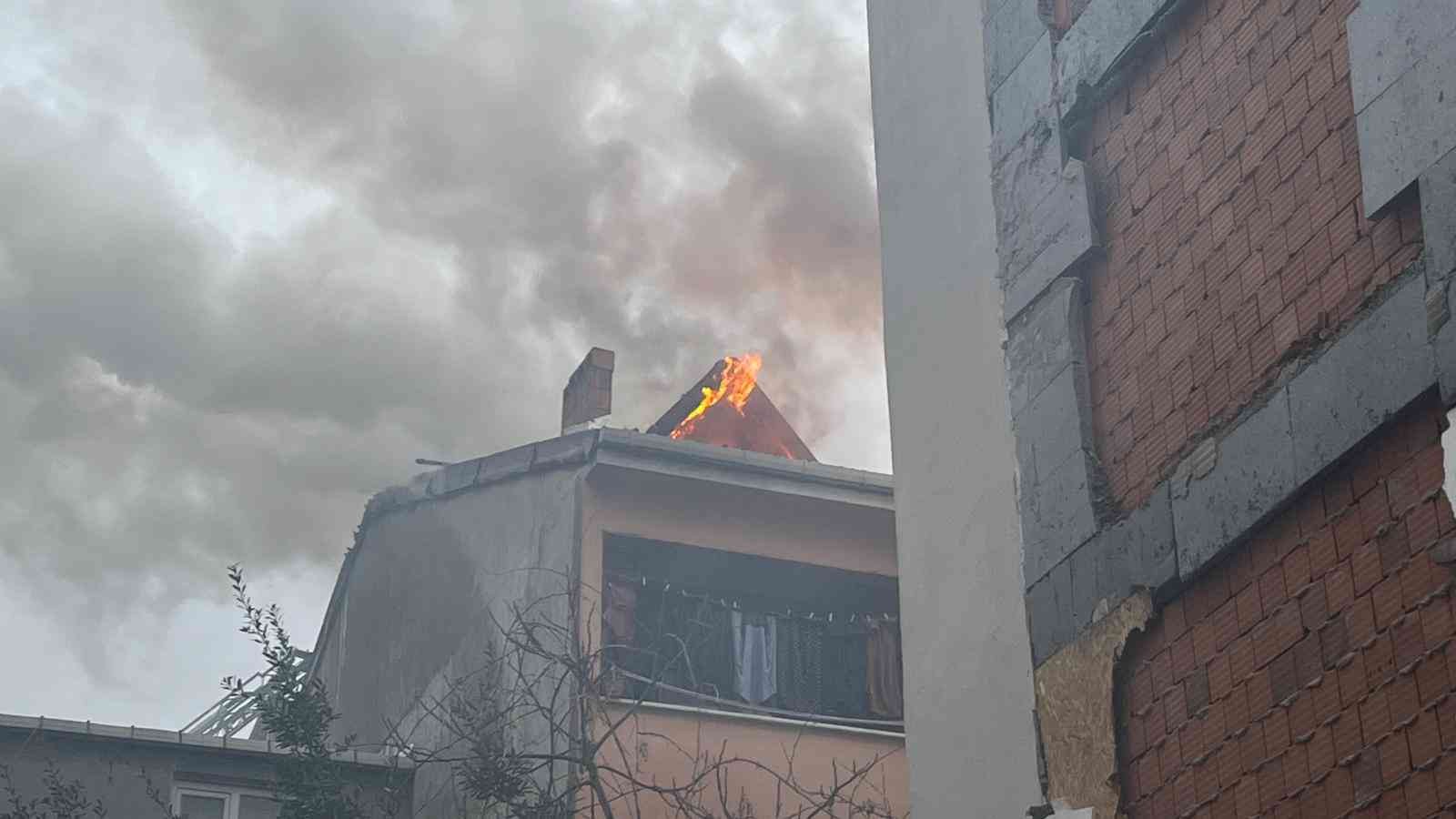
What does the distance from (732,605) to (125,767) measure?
4360mm

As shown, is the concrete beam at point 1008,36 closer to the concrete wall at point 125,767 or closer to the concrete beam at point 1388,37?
the concrete beam at point 1388,37

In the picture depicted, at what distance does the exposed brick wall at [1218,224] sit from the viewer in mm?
5082

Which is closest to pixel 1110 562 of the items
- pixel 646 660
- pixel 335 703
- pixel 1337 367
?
pixel 1337 367

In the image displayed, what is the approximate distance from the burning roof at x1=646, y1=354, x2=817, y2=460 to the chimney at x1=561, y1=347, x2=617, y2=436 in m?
0.54

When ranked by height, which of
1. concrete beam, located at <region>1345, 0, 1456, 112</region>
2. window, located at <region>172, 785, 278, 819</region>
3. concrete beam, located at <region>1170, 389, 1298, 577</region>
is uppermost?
window, located at <region>172, 785, 278, 819</region>

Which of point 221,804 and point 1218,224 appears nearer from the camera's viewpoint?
point 1218,224

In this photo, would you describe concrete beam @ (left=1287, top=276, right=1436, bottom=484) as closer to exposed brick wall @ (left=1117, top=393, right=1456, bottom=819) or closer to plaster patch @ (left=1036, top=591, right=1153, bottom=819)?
exposed brick wall @ (left=1117, top=393, right=1456, bottom=819)

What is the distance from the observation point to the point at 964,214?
7.13 metres

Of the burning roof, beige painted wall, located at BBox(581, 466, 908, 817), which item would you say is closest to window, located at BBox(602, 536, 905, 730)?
beige painted wall, located at BBox(581, 466, 908, 817)

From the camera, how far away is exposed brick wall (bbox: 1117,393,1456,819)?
14.5 feet

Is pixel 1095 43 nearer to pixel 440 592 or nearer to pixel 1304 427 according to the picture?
pixel 1304 427

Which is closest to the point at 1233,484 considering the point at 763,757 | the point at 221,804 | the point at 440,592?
the point at 763,757

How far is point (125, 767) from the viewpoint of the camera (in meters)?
12.9

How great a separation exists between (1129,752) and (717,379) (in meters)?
11.1
